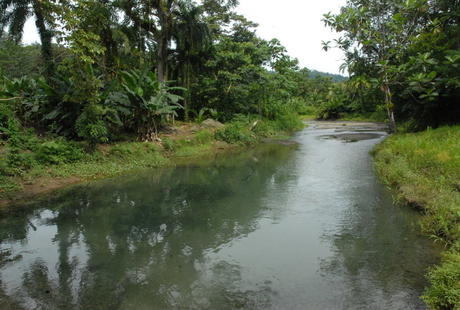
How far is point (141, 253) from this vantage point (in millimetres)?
4883

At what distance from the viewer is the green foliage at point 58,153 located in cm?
893

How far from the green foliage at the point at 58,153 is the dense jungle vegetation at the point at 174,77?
0.03m

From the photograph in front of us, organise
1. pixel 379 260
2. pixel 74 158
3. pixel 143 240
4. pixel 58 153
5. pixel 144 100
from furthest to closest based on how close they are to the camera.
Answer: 1. pixel 144 100
2. pixel 74 158
3. pixel 58 153
4. pixel 143 240
5. pixel 379 260

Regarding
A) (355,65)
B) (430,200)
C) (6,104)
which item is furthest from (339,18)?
(6,104)

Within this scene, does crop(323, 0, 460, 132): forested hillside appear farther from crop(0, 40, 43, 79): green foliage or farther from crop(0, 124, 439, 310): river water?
crop(0, 40, 43, 79): green foliage

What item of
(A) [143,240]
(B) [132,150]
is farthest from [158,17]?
(A) [143,240]

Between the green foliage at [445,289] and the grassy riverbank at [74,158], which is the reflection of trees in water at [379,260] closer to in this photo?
the green foliage at [445,289]

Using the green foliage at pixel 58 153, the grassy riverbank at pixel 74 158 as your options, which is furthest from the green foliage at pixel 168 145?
the green foliage at pixel 58 153

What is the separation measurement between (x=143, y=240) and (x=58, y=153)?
5362mm

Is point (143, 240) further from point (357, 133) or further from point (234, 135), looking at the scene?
point (357, 133)

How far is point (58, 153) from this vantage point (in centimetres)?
923

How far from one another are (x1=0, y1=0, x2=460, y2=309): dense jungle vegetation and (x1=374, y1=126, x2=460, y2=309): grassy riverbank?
3 cm

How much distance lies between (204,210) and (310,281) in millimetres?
3103

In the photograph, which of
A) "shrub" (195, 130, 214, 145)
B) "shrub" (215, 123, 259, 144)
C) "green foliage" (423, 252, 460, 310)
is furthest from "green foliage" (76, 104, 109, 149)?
"green foliage" (423, 252, 460, 310)
